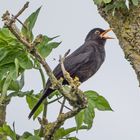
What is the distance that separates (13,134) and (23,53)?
0.60 m

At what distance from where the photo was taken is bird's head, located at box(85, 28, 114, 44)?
25.5ft

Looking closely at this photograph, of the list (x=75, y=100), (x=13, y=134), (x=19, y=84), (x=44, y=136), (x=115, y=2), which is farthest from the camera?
(x=115, y=2)

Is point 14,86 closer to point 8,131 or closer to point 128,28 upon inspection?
point 8,131

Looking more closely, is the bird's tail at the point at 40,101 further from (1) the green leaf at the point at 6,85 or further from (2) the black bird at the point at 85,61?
(2) the black bird at the point at 85,61

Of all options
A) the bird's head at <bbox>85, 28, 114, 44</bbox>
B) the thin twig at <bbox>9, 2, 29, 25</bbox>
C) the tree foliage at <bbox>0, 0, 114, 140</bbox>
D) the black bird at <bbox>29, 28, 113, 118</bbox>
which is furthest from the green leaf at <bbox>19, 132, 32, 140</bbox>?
the bird's head at <bbox>85, 28, 114, 44</bbox>

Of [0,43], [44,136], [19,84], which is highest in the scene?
[0,43]

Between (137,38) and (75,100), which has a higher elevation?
(137,38)

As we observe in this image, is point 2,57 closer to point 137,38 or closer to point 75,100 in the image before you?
point 75,100

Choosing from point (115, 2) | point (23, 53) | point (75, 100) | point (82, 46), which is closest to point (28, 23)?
point (23, 53)

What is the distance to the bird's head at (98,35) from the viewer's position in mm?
7771

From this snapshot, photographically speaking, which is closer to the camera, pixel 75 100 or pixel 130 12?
pixel 75 100

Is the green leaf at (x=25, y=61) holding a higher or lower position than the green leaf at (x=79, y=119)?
higher

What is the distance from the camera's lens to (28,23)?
165 inches

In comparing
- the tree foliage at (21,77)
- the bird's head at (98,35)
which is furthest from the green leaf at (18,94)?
the bird's head at (98,35)
